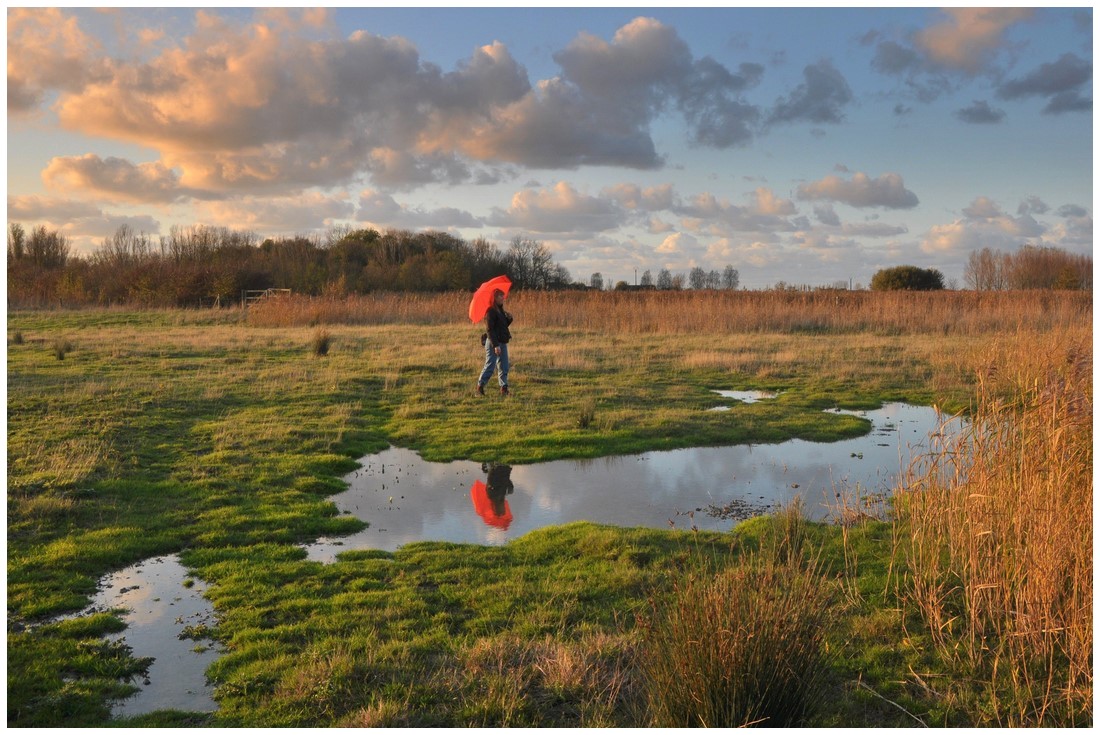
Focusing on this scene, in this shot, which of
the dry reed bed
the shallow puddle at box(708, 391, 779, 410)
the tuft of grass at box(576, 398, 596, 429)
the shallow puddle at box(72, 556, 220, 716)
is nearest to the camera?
the shallow puddle at box(72, 556, 220, 716)

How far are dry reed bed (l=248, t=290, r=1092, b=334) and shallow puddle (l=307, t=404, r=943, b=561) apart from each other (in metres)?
16.9

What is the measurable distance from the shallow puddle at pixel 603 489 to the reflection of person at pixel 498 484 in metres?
0.01

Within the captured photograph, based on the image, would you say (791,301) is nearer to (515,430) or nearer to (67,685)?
(515,430)

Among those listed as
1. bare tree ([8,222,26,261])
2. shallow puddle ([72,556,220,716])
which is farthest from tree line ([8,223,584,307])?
shallow puddle ([72,556,220,716])

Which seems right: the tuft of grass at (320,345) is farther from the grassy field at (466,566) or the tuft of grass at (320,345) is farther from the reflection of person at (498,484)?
the reflection of person at (498,484)

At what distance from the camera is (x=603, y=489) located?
958cm

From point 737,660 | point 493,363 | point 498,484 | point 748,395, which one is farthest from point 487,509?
point 748,395

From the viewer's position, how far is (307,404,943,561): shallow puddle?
8125 mm

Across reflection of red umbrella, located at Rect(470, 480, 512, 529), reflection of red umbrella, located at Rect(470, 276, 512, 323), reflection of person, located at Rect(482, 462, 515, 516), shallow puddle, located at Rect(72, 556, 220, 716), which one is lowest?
shallow puddle, located at Rect(72, 556, 220, 716)

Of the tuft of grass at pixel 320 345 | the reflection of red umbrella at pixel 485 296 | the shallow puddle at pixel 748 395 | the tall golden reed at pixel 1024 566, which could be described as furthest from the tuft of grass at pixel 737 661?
the tuft of grass at pixel 320 345

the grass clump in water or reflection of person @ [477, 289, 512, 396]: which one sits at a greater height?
reflection of person @ [477, 289, 512, 396]

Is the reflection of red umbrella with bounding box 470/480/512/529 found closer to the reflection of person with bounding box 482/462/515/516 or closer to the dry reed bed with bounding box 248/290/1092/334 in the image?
the reflection of person with bounding box 482/462/515/516

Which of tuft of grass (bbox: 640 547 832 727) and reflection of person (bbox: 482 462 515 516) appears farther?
reflection of person (bbox: 482 462 515 516)

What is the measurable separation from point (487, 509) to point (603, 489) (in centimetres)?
153
